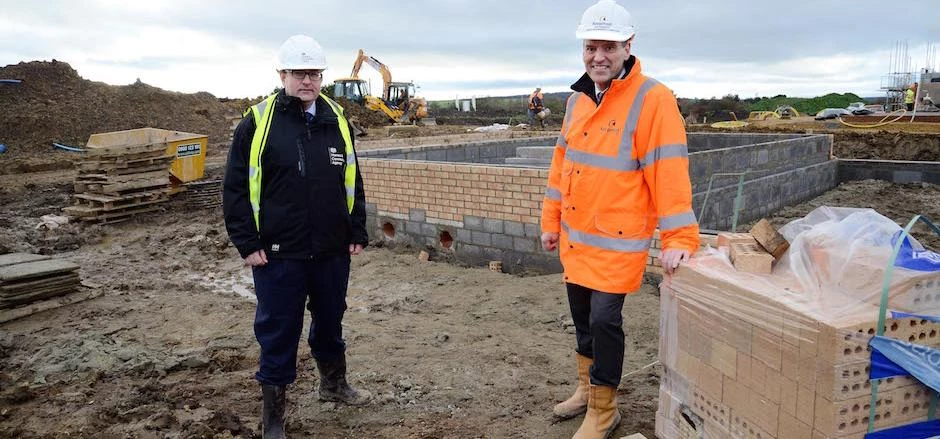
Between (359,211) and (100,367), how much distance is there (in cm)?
235

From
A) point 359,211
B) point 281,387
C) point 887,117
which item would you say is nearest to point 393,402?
point 281,387

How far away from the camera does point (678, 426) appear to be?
9.24 ft

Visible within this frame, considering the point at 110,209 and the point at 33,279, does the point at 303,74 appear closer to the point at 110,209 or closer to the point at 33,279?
the point at 33,279

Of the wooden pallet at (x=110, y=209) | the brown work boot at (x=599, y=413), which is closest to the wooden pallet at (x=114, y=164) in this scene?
the wooden pallet at (x=110, y=209)

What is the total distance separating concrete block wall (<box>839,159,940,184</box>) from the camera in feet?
34.3

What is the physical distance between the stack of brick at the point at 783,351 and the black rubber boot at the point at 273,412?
1.85m

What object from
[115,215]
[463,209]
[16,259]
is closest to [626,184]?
[463,209]

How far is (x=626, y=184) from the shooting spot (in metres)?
2.67

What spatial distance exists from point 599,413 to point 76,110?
22460mm

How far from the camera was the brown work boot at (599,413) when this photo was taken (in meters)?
2.91

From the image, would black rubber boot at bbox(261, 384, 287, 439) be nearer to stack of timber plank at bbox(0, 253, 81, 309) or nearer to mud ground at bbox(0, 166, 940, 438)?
mud ground at bbox(0, 166, 940, 438)

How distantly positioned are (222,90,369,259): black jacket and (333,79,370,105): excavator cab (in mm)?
25187

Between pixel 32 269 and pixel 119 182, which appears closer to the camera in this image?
pixel 32 269

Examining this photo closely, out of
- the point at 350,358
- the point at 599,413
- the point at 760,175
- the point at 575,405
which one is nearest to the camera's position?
the point at 599,413
